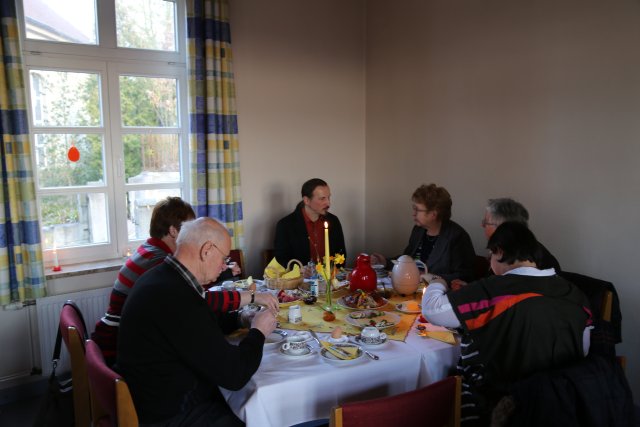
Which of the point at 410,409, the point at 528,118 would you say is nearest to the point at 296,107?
the point at 528,118

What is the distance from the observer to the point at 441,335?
74.9 inches

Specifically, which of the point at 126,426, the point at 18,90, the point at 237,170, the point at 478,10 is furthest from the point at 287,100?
the point at 126,426

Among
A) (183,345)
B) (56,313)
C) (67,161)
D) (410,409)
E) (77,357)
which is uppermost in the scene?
(67,161)

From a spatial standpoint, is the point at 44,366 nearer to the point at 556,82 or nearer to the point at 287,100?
the point at 287,100

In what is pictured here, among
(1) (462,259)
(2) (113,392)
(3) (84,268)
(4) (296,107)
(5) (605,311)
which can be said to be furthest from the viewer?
(4) (296,107)

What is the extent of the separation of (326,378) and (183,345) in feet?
1.57

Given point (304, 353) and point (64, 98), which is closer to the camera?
point (304, 353)

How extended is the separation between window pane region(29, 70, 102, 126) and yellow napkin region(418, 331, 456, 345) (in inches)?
99.8

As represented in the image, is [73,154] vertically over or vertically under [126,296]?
over

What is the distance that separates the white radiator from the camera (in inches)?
117

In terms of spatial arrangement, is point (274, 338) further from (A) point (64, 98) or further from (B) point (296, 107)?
(B) point (296, 107)

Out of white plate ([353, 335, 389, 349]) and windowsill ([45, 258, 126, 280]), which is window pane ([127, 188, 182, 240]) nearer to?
windowsill ([45, 258, 126, 280])

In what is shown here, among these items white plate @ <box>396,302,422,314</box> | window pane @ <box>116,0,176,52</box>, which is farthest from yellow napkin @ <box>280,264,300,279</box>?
window pane @ <box>116,0,176,52</box>

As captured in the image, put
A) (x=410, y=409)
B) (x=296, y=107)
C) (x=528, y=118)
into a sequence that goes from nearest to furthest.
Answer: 1. (x=410, y=409)
2. (x=528, y=118)
3. (x=296, y=107)
